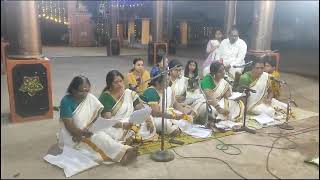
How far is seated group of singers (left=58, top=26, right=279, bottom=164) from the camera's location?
10.3 ft

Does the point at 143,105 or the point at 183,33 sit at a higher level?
the point at 183,33

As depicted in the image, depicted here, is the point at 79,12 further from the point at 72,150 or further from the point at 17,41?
the point at 72,150

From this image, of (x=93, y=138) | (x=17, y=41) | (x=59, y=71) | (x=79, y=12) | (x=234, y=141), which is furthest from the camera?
(x=79, y=12)

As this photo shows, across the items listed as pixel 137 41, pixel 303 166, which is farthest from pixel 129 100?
pixel 137 41

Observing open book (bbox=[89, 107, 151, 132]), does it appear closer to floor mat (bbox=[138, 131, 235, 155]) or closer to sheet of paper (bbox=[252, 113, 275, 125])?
floor mat (bbox=[138, 131, 235, 155])

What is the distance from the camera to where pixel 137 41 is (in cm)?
1811

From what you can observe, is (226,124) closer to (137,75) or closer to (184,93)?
(184,93)

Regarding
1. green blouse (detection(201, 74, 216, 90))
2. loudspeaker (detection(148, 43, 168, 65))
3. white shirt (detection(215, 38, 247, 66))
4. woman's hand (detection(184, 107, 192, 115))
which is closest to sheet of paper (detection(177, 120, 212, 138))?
woman's hand (detection(184, 107, 192, 115))

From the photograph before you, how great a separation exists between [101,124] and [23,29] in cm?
192

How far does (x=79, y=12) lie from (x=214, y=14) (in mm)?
7075

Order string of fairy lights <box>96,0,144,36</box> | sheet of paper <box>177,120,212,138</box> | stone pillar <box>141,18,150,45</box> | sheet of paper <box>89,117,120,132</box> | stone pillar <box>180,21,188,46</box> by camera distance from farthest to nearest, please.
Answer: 1. stone pillar <box>180,21,188,46</box>
2. stone pillar <box>141,18,150,45</box>
3. string of fairy lights <box>96,0,144,36</box>
4. sheet of paper <box>177,120,212,138</box>
5. sheet of paper <box>89,117,120,132</box>

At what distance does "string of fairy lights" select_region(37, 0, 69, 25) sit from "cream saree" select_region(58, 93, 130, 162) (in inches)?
608

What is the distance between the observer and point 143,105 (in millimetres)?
3660

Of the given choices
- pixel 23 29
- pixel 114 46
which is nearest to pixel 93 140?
pixel 23 29
